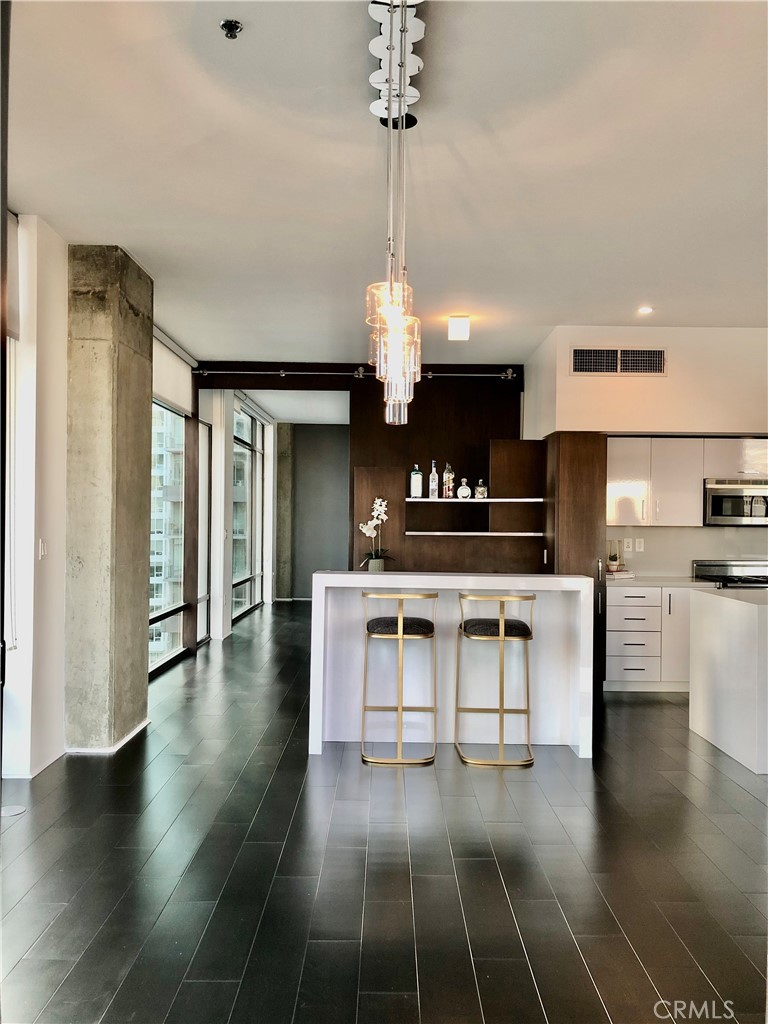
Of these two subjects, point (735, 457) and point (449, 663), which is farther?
point (735, 457)

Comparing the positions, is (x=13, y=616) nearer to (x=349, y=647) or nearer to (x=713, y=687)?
(x=349, y=647)

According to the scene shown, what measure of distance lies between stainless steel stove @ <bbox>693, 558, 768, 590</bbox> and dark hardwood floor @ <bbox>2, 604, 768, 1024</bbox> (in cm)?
250

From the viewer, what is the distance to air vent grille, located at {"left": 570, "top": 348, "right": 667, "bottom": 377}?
19.8 ft

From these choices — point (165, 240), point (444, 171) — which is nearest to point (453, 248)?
point (444, 171)

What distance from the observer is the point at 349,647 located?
185 inches

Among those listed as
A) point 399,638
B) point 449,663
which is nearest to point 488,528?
point 449,663

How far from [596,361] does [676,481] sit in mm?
1251

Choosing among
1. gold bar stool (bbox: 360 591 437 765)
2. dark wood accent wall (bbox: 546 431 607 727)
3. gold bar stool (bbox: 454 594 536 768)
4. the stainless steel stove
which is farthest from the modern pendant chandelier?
the stainless steel stove

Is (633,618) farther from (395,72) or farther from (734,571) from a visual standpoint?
(395,72)

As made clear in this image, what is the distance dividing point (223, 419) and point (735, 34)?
669 centimetres

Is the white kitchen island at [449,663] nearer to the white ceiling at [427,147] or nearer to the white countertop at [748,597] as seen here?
the white countertop at [748,597]

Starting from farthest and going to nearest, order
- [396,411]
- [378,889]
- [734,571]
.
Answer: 1. [734,571]
2. [396,411]
3. [378,889]

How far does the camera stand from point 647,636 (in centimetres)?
612

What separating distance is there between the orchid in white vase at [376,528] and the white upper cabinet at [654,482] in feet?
6.28
